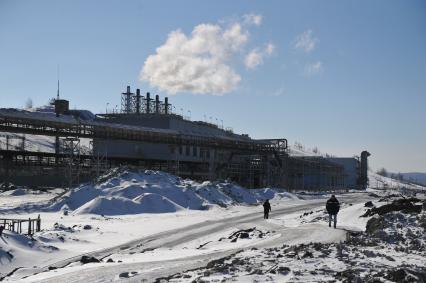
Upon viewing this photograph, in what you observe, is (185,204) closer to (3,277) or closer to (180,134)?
(180,134)

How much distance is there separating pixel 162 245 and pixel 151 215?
1444 centimetres

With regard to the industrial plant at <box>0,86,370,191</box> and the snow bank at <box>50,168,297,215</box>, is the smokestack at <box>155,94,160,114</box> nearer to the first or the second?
the industrial plant at <box>0,86,370,191</box>

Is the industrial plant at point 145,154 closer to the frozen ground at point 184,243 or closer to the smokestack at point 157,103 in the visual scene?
the frozen ground at point 184,243

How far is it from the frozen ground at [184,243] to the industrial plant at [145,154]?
11346mm

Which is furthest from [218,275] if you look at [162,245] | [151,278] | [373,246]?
[162,245]

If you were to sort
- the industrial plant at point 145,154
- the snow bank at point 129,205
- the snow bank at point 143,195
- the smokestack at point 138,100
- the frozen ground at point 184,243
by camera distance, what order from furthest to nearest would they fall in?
the smokestack at point 138,100 → the industrial plant at point 145,154 → the snow bank at point 143,195 → the snow bank at point 129,205 → the frozen ground at point 184,243

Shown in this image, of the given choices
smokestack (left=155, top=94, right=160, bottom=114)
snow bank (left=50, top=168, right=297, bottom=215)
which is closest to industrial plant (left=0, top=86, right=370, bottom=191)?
snow bank (left=50, top=168, right=297, bottom=215)

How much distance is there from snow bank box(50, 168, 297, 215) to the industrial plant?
10.4 meters

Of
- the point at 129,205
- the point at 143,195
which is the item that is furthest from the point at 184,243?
the point at 143,195

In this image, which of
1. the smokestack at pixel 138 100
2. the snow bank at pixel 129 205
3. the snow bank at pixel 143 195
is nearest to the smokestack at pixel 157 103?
the smokestack at pixel 138 100

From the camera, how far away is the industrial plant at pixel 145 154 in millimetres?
55681

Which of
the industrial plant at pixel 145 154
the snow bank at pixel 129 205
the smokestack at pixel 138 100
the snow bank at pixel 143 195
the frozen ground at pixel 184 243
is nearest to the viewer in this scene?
the frozen ground at pixel 184 243

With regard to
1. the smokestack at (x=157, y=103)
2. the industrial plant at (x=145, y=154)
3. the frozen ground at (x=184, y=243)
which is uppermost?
the smokestack at (x=157, y=103)

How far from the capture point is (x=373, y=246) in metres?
17.1
